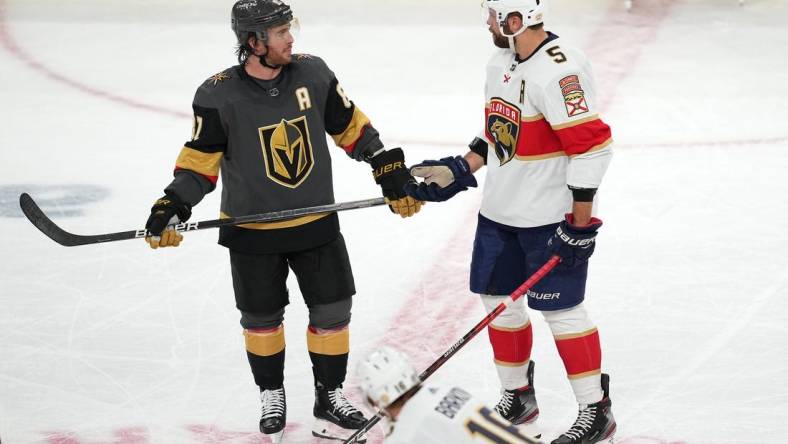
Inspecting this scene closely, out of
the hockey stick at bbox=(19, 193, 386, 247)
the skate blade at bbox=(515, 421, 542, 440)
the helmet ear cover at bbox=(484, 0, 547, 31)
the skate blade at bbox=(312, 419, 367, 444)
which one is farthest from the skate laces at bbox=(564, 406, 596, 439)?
the helmet ear cover at bbox=(484, 0, 547, 31)

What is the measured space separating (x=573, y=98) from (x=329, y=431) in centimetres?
115

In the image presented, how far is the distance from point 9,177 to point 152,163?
612 mm

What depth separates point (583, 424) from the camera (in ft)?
9.55

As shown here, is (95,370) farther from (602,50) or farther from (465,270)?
(602,50)

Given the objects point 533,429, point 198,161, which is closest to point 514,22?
point 198,161

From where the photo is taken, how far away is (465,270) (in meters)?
4.10

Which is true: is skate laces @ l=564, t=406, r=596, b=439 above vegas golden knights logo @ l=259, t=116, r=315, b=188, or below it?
below

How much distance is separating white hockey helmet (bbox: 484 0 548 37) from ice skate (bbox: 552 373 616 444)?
0.92 metres

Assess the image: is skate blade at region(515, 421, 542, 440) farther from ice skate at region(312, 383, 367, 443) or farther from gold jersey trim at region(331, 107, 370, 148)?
gold jersey trim at region(331, 107, 370, 148)

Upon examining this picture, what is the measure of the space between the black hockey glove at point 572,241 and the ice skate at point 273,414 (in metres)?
0.88

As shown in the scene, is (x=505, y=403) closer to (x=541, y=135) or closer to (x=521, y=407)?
(x=521, y=407)

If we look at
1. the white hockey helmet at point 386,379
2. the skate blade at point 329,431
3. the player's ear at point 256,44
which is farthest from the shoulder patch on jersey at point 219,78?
the white hockey helmet at point 386,379

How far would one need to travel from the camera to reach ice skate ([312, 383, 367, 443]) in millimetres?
3129

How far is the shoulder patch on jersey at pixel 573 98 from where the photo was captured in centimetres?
266
